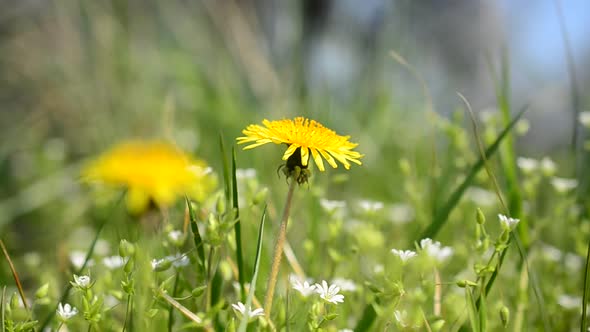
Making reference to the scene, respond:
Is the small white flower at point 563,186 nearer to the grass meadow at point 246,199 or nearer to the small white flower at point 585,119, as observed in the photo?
the grass meadow at point 246,199

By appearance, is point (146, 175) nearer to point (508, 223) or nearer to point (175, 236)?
point (175, 236)

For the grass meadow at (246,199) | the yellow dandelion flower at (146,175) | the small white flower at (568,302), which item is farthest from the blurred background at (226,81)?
the small white flower at (568,302)

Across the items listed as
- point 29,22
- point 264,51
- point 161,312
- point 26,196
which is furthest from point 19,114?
point 161,312

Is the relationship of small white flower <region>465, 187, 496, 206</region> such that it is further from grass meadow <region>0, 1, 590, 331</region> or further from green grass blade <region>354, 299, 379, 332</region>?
green grass blade <region>354, 299, 379, 332</region>

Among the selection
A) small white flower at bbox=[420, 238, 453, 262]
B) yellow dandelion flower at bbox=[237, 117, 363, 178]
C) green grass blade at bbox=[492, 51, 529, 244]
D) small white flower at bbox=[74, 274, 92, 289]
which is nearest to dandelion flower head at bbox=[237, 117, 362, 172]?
yellow dandelion flower at bbox=[237, 117, 363, 178]

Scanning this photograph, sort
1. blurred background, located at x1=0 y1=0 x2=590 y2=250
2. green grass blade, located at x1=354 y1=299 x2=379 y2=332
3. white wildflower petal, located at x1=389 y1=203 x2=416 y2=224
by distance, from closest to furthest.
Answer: green grass blade, located at x1=354 y1=299 x2=379 y2=332, white wildflower petal, located at x1=389 y1=203 x2=416 y2=224, blurred background, located at x1=0 y1=0 x2=590 y2=250

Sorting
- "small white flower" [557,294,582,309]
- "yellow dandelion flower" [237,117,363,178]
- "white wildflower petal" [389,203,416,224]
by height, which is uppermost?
"yellow dandelion flower" [237,117,363,178]
